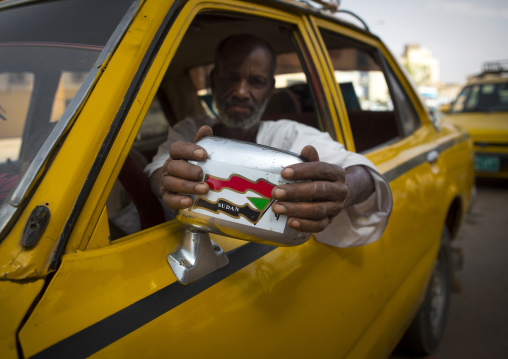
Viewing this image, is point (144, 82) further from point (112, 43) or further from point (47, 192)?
point (47, 192)

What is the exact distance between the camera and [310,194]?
887mm

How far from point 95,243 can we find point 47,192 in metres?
0.14

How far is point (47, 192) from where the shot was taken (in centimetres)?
79

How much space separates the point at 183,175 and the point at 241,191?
0.46 feet

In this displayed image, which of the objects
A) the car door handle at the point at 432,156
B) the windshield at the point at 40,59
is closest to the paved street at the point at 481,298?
the car door handle at the point at 432,156

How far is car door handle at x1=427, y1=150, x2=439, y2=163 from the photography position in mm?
2230

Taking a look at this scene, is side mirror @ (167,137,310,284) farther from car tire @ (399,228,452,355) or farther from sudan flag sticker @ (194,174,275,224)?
car tire @ (399,228,452,355)

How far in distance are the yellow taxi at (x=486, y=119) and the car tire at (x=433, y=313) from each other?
329 cm

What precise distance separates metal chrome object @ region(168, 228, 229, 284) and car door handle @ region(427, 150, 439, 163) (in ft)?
5.42

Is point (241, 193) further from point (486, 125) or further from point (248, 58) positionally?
point (486, 125)

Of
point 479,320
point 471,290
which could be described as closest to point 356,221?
point 479,320

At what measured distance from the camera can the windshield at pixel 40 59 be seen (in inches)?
38.2

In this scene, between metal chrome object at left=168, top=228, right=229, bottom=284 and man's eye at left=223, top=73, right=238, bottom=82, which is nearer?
metal chrome object at left=168, top=228, right=229, bottom=284

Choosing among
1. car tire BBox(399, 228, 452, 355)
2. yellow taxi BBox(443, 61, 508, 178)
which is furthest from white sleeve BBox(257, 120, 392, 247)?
yellow taxi BBox(443, 61, 508, 178)
